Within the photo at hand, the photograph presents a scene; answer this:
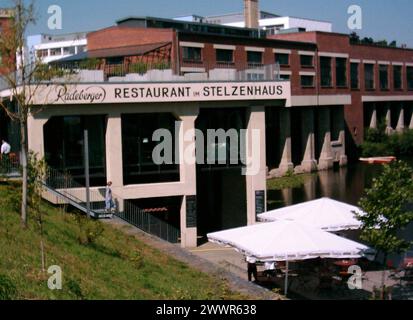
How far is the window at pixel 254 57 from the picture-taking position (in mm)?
43531

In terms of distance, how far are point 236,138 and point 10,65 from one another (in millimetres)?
13578

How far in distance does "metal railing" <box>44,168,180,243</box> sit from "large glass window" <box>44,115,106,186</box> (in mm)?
643

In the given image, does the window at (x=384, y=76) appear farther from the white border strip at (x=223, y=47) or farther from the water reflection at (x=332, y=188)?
the white border strip at (x=223, y=47)

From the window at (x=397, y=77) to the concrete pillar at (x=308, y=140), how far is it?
13.5m

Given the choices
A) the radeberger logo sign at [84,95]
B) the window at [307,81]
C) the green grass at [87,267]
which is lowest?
the green grass at [87,267]

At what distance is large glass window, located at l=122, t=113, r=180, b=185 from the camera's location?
25609mm

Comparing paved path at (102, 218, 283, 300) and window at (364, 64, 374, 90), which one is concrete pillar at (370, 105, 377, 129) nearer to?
window at (364, 64, 374, 90)

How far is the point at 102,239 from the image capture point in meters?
18.1

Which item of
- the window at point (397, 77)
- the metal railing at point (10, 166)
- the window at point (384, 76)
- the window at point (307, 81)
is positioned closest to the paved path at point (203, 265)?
the metal railing at point (10, 166)

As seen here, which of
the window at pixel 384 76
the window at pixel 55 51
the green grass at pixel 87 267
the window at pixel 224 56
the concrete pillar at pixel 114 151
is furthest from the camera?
the window at pixel 55 51

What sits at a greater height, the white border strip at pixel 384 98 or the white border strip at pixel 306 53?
the white border strip at pixel 306 53

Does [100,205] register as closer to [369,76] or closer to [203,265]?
[203,265]

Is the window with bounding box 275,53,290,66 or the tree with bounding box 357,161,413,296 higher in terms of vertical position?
the window with bounding box 275,53,290,66

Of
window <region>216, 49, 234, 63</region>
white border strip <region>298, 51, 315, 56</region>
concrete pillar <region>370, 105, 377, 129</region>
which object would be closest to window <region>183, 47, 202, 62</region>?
window <region>216, 49, 234, 63</region>
